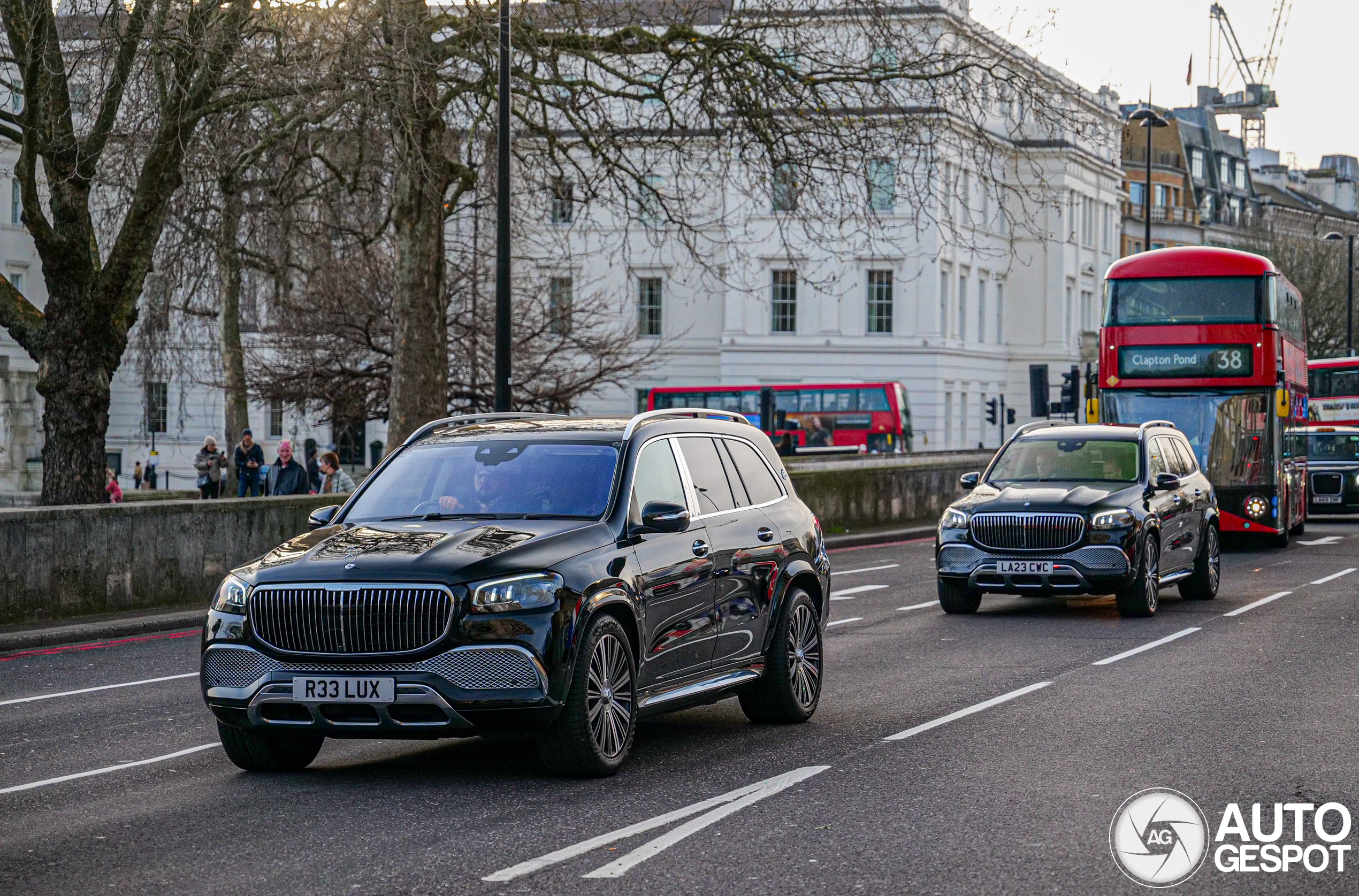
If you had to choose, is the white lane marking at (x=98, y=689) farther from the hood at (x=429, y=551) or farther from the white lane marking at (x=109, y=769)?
the hood at (x=429, y=551)

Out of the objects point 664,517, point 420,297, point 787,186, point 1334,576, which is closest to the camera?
point 664,517

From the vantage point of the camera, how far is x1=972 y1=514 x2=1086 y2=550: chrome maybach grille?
1706cm

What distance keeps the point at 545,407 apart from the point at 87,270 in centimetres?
1963

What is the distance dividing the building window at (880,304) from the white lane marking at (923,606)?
56899 millimetres

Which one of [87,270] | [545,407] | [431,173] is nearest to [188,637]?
[87,270]

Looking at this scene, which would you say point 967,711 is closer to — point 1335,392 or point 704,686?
point 704,686

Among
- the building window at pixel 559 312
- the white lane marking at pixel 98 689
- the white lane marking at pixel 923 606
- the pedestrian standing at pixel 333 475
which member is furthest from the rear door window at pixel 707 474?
the building window at pixel 559 312

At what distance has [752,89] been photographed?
78.7 ft

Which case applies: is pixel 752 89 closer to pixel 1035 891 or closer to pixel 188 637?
pixel 188 637

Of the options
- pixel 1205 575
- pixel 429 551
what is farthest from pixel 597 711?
pixel 1205 575

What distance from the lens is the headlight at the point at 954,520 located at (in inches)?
688

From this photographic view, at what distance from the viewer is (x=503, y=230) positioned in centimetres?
2195

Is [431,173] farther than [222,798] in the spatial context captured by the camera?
Yes

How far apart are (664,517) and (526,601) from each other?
1134mm
